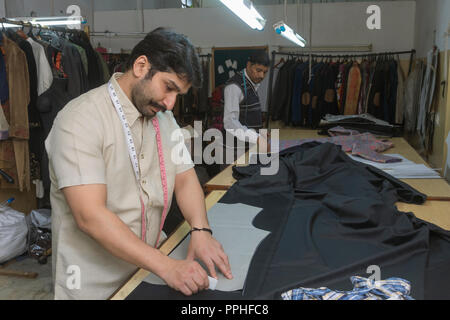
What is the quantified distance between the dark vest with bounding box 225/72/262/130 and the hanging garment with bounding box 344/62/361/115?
2.47 meters

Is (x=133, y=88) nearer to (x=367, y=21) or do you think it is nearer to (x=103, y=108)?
(x=103, y=108)

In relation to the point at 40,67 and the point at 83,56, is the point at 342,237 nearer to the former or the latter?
the point at 40,67

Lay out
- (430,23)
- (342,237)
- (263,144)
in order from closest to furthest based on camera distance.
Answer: (342,237) < (263,144) < (430,23)

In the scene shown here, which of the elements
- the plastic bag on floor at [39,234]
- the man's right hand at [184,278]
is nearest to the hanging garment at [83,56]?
the plastic bag on floor at [39,234]

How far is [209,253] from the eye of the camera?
1285mm

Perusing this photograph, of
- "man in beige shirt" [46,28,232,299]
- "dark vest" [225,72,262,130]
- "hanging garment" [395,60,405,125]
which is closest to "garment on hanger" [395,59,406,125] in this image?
"hanging garment" [395,60,405,125]

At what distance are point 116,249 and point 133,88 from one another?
0.52 m

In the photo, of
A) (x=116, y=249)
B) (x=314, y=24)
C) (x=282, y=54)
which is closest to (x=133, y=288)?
(x=116, y=249)

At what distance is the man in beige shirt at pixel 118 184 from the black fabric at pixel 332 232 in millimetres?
144

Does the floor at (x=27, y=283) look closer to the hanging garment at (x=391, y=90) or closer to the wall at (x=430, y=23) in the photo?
the wall at (x=430, y=23)

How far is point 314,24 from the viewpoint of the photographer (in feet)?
20.5

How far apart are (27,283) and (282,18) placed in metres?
5.18

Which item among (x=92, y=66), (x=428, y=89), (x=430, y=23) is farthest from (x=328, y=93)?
(x=92, y=66)

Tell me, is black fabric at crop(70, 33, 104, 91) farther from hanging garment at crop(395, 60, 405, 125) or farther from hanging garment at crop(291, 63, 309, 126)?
hanging garment at crop(395, 60, 405, 125)
